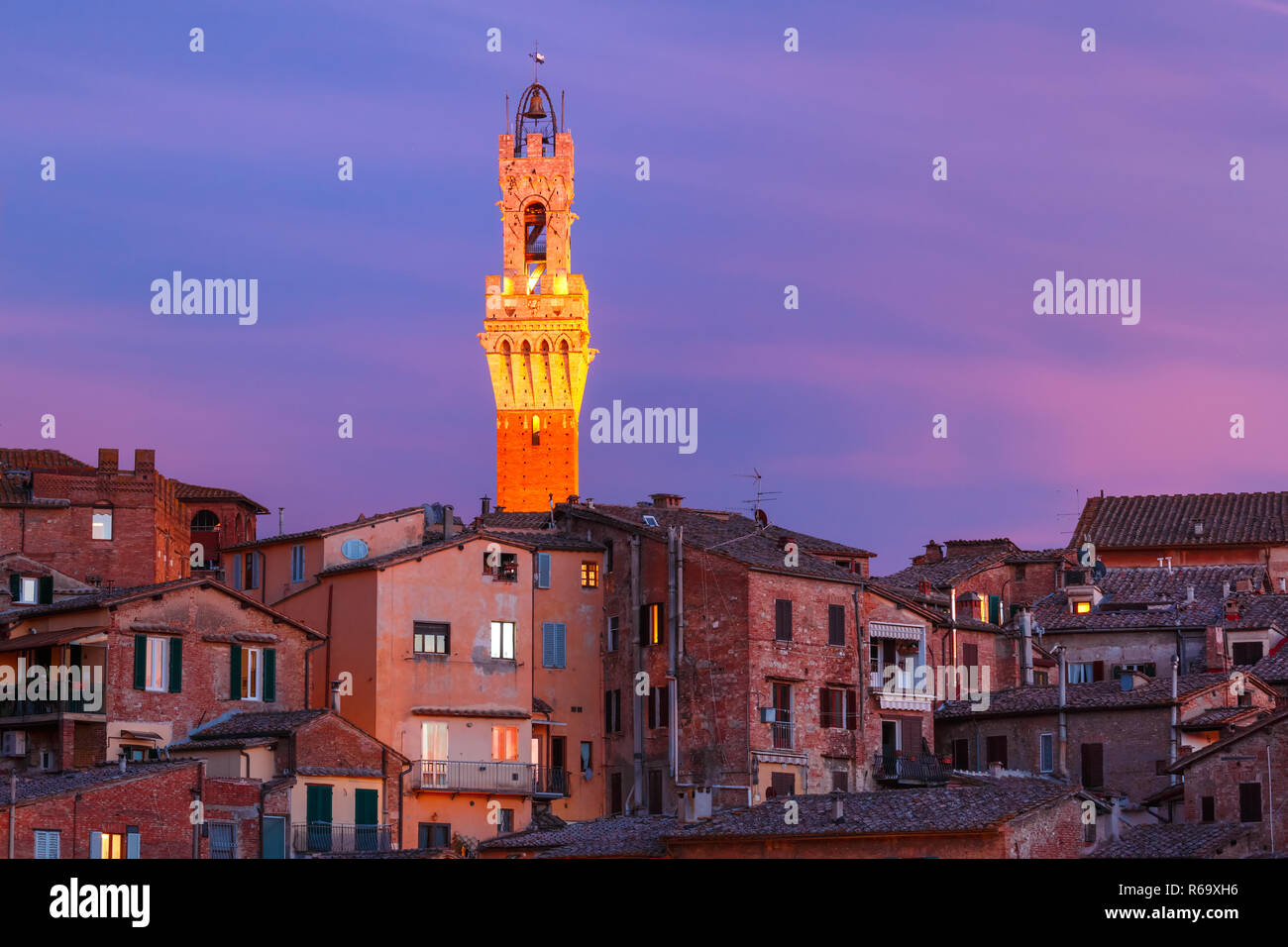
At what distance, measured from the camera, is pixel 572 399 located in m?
120

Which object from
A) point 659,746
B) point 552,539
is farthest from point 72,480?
point 659,746

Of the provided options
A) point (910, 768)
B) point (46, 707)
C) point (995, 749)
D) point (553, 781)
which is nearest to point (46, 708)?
point (46, 707)

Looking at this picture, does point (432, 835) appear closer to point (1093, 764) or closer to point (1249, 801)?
point (1093, 764)

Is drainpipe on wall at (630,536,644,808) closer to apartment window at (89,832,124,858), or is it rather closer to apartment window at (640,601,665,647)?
apartment window at (640,601,665,647)

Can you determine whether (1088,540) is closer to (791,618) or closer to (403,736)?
(791,618)

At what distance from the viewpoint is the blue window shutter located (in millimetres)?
68625

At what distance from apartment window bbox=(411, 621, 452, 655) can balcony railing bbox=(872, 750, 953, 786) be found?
12.9 m

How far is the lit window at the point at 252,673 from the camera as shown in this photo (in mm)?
62906

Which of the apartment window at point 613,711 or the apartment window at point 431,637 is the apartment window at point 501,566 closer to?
the apartment window at point 431,637

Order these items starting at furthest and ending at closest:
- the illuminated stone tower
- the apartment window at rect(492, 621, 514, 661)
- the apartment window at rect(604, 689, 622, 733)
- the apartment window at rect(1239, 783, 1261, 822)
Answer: the illuminated stone tower → the apartment window at rect(604, 689, 622, 733) → the apartment window at rect(492, 621, 514, 661) → the apartment window at rect(1239, 783, 1261, 822)

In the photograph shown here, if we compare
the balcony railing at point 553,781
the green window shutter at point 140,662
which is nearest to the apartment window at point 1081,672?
the balcony railing at point 553,781

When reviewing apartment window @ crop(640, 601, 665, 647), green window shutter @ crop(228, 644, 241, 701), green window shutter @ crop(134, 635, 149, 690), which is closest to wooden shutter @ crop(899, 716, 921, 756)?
apartment window @ crop(640, 601, 665, 647)

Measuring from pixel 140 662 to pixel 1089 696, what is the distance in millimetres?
26014
